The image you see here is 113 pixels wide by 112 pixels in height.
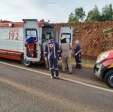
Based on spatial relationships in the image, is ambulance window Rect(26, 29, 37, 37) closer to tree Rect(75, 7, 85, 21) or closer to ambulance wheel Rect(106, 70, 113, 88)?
ambulance wheel Rect(106, 70, 113, 88)

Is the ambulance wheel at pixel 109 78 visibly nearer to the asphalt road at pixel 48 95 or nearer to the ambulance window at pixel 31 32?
→ the asphalt road at pixel 48 95

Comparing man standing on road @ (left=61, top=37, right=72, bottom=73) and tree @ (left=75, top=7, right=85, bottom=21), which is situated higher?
tree @ (left=75, top=7, right=85, bottom=21)

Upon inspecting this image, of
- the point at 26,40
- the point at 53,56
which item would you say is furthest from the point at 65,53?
the point at 26,40

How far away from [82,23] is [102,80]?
1126cm

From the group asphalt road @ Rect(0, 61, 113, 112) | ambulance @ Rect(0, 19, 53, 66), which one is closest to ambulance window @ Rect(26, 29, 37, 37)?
ambulance @ Rect(0, 19, 53, 66)

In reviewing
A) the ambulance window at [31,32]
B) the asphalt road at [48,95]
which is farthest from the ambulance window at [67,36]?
the asphalt road at [48,95]

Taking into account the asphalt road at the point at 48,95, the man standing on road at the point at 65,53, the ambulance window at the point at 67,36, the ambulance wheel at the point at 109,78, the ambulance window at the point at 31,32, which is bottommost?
the asphalt road at the point at 48,95

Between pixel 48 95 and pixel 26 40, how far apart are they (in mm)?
6519

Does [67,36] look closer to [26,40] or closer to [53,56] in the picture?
[26,40]

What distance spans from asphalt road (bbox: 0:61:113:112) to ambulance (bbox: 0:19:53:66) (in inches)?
107

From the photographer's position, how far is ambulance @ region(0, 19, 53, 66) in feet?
51.4

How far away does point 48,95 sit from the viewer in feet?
32.2

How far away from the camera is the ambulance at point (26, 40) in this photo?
15.7 meters

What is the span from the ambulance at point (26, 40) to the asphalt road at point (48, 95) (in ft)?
8.92
